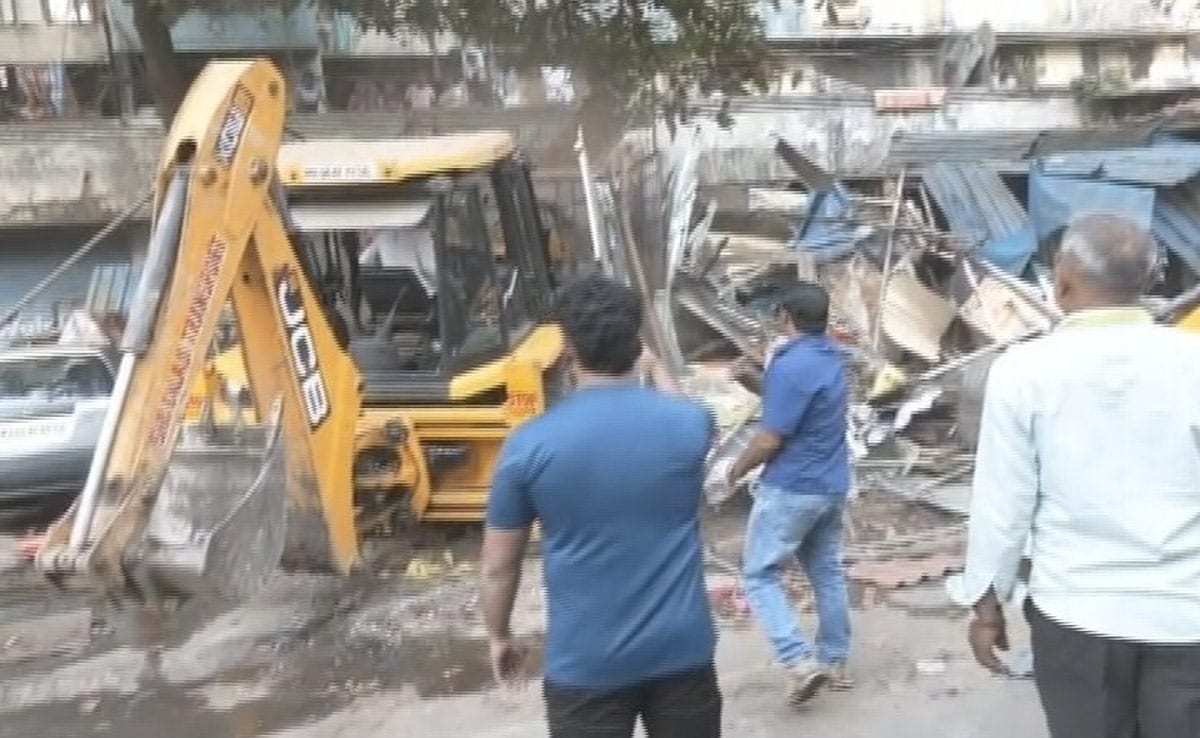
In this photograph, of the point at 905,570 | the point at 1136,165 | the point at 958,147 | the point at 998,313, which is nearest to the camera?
the point at 905,570

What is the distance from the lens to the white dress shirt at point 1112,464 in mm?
2631

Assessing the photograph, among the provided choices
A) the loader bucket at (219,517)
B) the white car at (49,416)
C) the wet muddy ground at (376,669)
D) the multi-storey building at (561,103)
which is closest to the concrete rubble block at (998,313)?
the multi-storey building at (561,103)

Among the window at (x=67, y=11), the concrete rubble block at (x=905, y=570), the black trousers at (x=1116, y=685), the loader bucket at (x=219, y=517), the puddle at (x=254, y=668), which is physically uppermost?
the window at (x=67, y=11)

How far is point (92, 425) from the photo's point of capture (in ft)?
30.7

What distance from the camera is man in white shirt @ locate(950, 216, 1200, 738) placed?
2.63 m

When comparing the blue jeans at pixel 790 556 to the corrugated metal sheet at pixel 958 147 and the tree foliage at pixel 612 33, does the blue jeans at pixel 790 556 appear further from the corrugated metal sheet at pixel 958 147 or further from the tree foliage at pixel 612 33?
the corrugated metal sheet at pixel 958 147

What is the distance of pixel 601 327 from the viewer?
2.93m

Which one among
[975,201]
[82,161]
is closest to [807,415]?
[975,201]

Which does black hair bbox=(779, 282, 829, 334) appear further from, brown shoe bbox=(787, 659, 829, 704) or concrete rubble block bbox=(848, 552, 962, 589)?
concrete rubble block bbox=(848, 552, 962, 589)

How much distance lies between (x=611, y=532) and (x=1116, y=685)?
1074 millimetres

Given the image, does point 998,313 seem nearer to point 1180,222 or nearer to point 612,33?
point 1180,222

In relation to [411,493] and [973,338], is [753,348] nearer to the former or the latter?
[973,338]

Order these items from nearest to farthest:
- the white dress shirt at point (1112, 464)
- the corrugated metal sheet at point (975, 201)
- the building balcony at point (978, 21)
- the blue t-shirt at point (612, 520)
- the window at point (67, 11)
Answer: the white dress shirt at point (1112, 464) → the blue t-shirt at point (612, 520) → the corrugated metal sheet at point (975, 201) → the window at point (67, 11) → the building balcony at point (978, 21)

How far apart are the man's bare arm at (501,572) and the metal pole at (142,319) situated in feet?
7.68
